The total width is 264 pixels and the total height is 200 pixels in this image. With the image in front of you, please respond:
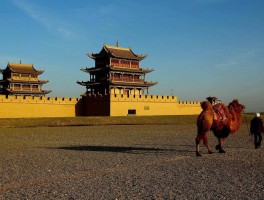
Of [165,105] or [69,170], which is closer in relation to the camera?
[69,170]

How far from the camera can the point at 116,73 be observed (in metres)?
53.1

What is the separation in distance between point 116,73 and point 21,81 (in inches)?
693

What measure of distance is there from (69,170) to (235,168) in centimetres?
402

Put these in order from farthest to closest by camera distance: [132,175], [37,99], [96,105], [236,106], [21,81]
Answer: [21,81] → [96,105] → [37,99] → [236,106] → [132,175]

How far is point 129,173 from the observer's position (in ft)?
25.2

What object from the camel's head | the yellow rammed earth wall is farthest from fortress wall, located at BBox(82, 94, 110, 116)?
the camel's head

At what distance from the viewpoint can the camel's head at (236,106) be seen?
11.7 m

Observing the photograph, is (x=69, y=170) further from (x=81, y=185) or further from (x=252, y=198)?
(x=252, y=198)

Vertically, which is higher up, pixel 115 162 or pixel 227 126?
pixel 227 126

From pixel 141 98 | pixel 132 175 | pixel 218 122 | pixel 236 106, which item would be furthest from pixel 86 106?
pixel 132 175

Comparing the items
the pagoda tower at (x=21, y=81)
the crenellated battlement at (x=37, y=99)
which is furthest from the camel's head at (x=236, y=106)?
the pagoda tower at (x=21, y=81)

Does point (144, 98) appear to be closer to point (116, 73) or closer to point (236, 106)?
point (116, 73)

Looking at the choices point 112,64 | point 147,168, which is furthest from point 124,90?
point 147,168

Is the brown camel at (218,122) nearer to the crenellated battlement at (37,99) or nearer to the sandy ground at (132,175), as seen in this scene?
the sandy ground at (132,175)
